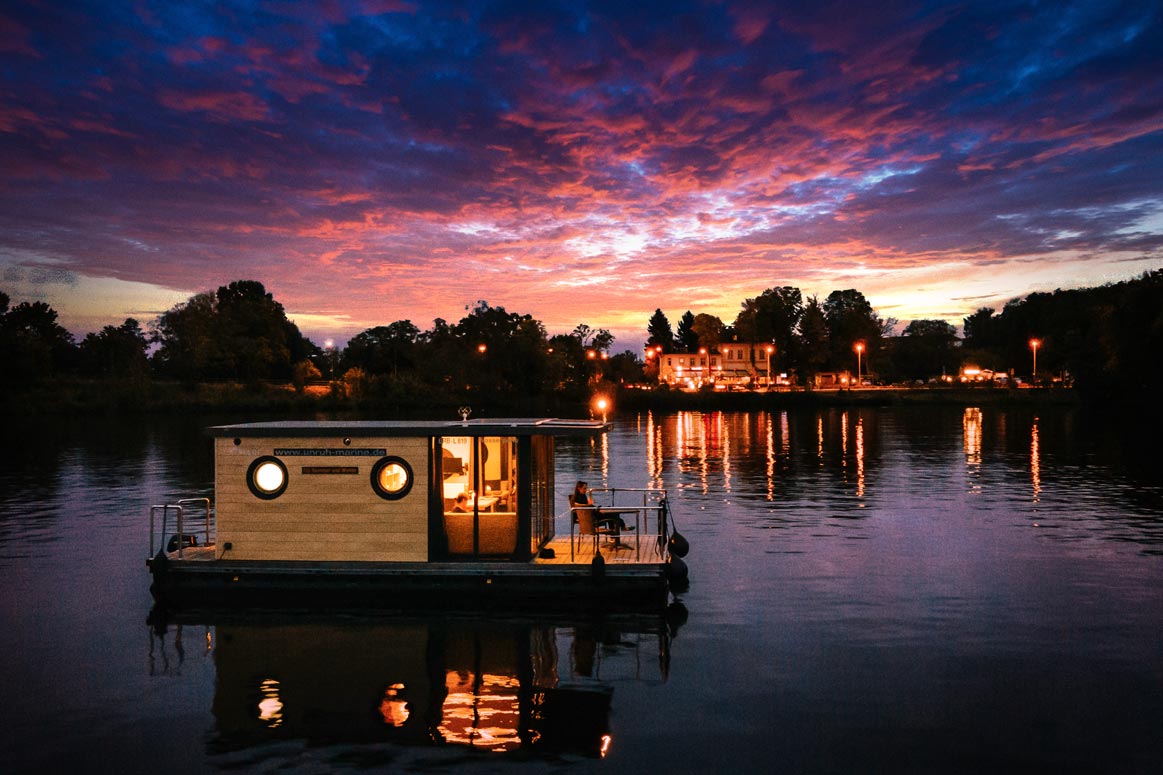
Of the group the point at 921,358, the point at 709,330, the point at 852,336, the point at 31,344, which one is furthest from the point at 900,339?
the point at 31,344

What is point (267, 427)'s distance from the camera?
59.8 ft

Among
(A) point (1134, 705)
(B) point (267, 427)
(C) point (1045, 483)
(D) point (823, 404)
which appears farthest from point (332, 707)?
(D) point (823, 404)

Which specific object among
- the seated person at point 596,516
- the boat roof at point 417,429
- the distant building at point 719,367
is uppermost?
the distant building at point 719,367

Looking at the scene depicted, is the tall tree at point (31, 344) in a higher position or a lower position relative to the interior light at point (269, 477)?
higher

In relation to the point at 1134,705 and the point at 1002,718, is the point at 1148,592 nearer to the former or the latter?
the point at 1134,705

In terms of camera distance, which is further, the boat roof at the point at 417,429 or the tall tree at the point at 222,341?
the tall tree at the point at 222,341

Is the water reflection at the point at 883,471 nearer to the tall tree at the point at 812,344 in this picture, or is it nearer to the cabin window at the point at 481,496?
the cabin window at the point at 481,496

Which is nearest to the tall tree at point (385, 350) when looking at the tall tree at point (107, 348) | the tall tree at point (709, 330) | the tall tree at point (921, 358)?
the tall tree at point (107, 348)

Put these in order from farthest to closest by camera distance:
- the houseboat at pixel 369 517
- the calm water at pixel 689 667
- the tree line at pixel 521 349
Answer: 1. the tree line at pixel 521 349
2. the houseboat at pixel 369 517
3. the calm water at pixel 689 667

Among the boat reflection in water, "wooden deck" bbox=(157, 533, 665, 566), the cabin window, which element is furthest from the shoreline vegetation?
the boat reflection in water

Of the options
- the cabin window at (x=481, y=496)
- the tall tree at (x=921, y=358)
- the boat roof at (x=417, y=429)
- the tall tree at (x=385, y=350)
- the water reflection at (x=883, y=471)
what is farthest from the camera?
the tall tree at (x=921, y=358)

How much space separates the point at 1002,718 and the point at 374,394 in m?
118

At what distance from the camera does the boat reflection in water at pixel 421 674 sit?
486 inches

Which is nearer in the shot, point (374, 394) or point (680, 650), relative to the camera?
point (680, 650)
